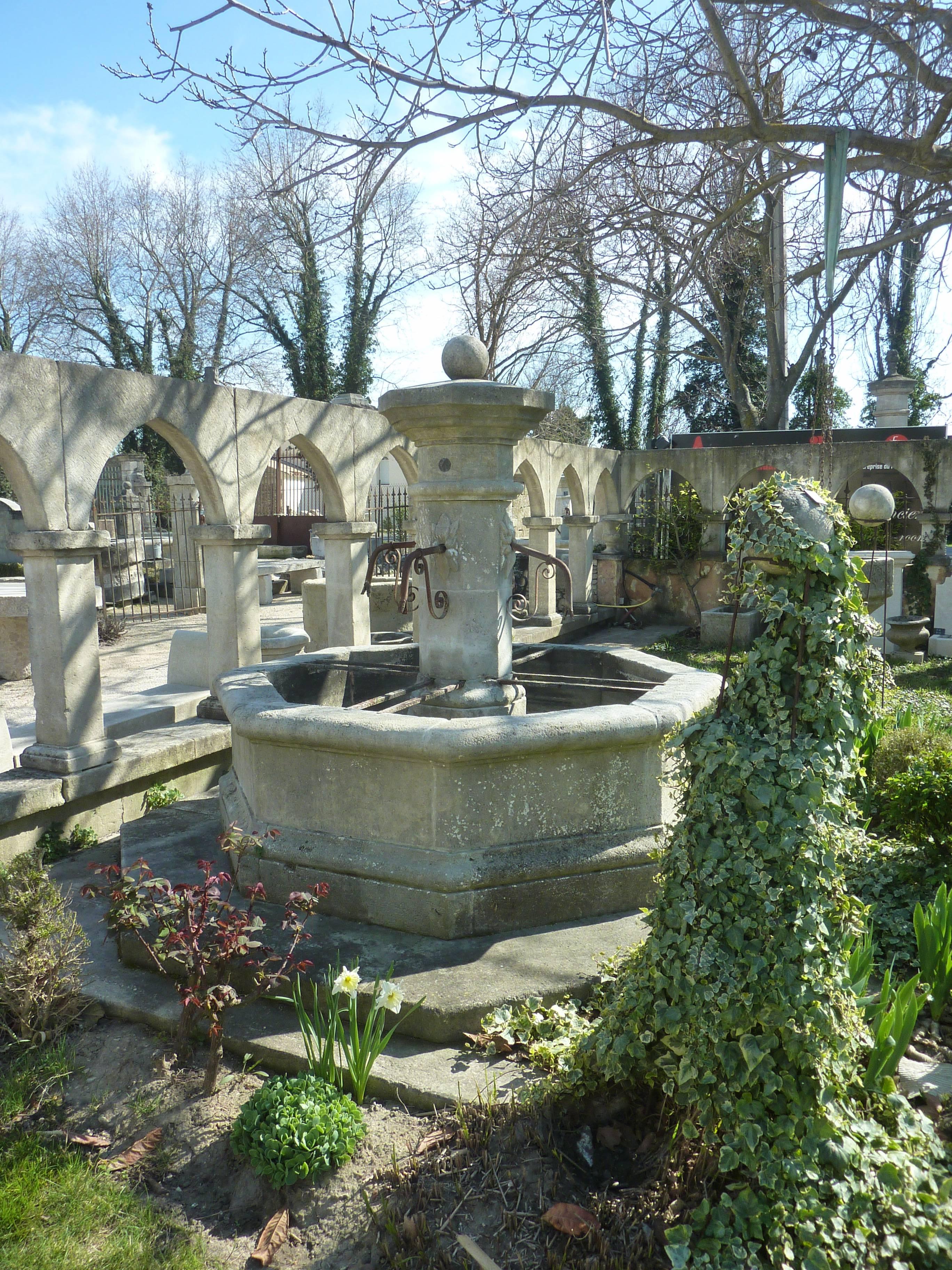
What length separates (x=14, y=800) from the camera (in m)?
4.72

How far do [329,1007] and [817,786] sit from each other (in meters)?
1.68

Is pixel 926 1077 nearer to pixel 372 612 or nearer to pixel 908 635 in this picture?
pixel 908 635

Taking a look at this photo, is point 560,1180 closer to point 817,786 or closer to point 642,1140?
point 642,1140

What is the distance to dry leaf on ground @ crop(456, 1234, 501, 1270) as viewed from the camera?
2.11 m

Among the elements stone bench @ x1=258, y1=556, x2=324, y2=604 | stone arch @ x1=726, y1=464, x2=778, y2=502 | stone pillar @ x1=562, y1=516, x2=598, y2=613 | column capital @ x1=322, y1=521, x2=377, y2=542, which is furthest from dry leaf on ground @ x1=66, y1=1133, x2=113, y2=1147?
stone bench @ x1=258, y1=556, x2=324, y2=604

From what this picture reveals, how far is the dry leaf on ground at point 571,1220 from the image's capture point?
7.13ft

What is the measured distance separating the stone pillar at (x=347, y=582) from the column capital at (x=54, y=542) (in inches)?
105

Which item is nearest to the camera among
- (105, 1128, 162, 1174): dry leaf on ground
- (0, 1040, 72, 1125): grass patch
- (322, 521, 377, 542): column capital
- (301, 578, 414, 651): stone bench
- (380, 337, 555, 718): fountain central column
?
(105, 1128, 162, 1174): dry leaf on ground

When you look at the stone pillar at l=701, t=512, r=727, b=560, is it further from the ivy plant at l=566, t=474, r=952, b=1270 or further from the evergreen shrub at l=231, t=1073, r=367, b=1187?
the evergreen shrub at l=231, t=1073, r=367, b=1187

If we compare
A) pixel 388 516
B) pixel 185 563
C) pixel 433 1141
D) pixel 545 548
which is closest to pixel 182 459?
pixel 433 1141

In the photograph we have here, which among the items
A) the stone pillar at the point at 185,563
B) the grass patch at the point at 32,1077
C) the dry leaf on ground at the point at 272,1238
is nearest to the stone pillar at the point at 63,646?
the grass patch at the point at 32,1077

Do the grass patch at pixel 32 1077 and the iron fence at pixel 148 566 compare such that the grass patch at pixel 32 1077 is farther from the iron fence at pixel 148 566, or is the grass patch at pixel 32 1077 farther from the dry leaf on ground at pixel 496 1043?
the iron fence at pixel 148 566

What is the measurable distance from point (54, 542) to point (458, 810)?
9.47 feet

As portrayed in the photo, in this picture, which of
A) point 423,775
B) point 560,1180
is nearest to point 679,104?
point 423,775
